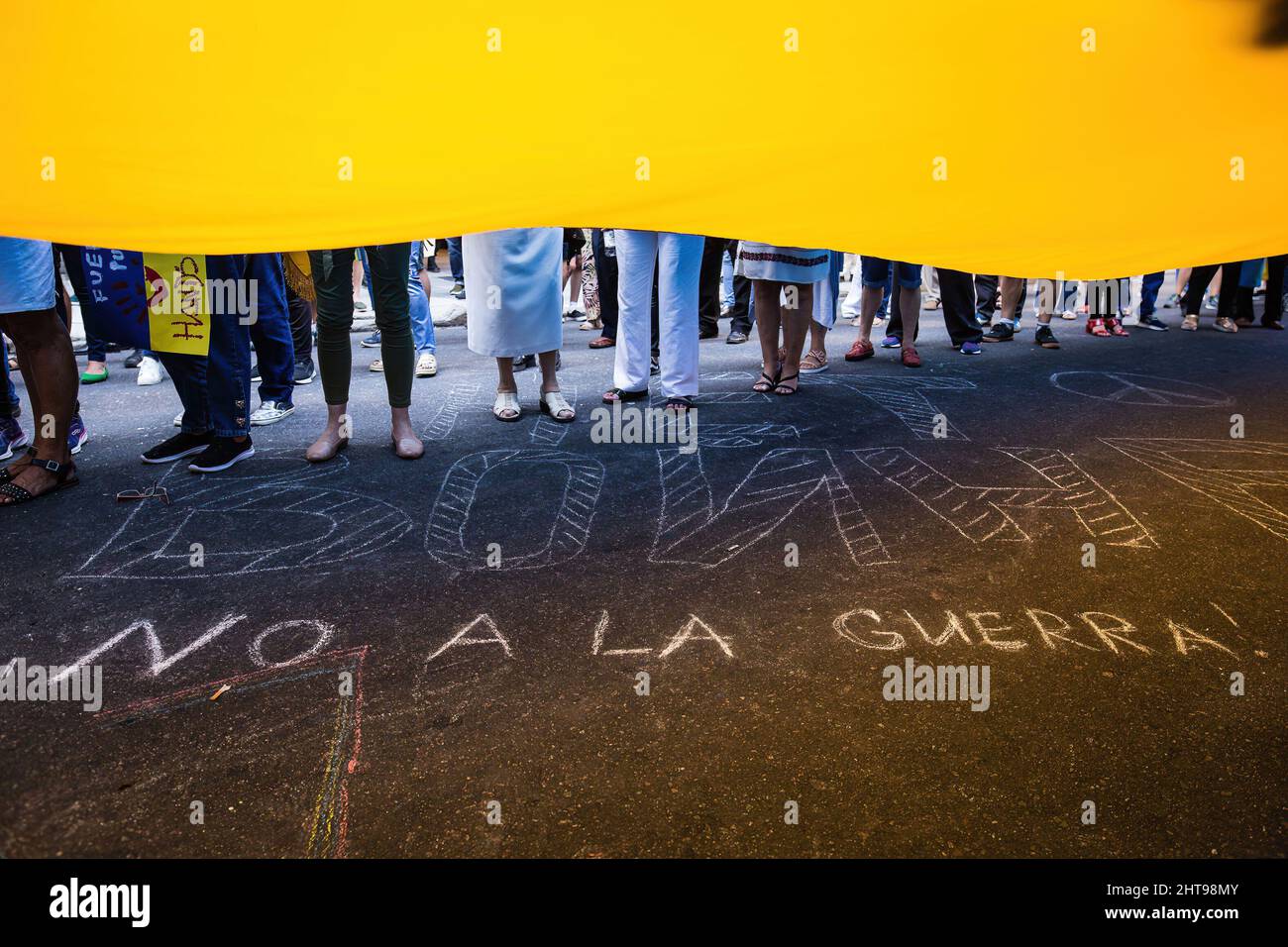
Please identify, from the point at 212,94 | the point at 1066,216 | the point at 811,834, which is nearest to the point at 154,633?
the point at 212,94

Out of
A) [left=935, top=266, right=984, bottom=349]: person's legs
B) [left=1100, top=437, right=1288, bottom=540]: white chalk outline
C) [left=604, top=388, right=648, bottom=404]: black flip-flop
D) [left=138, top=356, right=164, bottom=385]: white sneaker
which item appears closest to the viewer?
[left=1100, top=437, right=1288, bottom=540]: white chalk outline

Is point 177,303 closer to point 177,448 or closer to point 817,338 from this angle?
point 177,448

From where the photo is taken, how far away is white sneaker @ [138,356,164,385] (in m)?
5.64

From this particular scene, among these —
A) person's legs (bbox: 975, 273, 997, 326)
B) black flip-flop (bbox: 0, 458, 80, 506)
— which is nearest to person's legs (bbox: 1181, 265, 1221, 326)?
person's legs (bbox: 975, 273, 997, 326)

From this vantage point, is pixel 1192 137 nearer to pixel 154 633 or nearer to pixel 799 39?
pixel 799 39

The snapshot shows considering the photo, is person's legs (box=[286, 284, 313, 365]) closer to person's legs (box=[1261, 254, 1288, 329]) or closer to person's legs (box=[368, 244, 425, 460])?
person's legs (box=[368, 244, 425, 460])

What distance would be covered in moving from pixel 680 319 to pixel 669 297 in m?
0.14

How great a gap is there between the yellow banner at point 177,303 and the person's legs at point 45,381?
358mm

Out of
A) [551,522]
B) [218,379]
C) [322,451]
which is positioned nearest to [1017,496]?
[551,522]

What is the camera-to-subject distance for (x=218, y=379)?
12.7 feet

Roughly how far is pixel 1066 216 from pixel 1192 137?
0.31 m

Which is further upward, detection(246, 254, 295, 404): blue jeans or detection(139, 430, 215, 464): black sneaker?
detection(246, 254, 295, 404): blue jeans

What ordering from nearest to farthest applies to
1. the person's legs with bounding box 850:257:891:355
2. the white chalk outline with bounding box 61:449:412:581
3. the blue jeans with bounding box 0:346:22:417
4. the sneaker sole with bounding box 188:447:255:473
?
the white chalk outline with bounding box 61:449:412:581 < the sneaker sole with bounding box 188:447:255:473 < the blue jeans with bounding box 0:346:22:417 < the person's legs with bounding box 850:257:891:355

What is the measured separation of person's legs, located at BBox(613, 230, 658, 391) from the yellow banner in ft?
6.73
